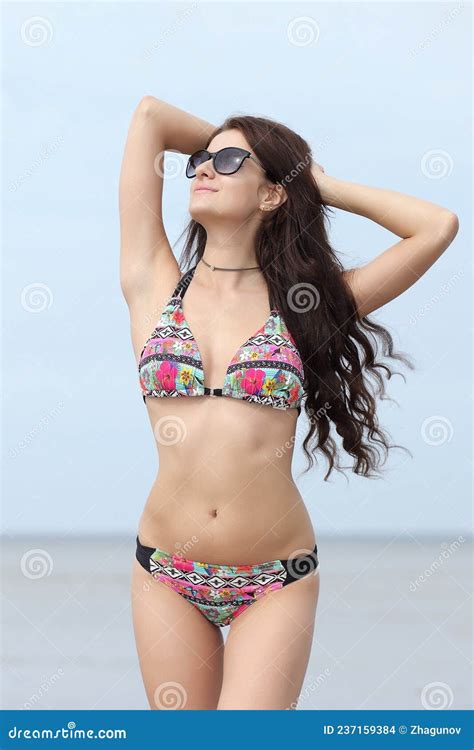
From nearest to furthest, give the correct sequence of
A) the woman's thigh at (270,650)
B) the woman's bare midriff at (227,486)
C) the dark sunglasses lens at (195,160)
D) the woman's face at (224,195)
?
1. the woman's thigh at (270,650)
2. the woman's bare midriff at (227,486)
3. the woman's face at (224,195)
4. the dark sunglasses lens at (195,160)

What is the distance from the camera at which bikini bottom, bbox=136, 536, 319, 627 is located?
4.08 m

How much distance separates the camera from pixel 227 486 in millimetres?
4070

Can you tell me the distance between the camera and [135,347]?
4.39m

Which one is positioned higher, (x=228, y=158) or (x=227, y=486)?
(x=228, y=158)

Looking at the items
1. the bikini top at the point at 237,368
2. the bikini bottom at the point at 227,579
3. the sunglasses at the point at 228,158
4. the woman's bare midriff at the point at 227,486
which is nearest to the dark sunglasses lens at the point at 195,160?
the sunglasses at the point at 228,158

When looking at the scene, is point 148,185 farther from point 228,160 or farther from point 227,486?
point 227,486

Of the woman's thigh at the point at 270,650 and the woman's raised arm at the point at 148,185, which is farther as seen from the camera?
the woman's raised arm at the point at 148,185

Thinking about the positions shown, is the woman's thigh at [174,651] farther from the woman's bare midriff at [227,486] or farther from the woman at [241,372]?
the woman's bare midriff at [227,486]

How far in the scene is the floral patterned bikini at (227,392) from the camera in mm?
4082

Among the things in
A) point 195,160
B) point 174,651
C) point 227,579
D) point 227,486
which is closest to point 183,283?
point 195,160

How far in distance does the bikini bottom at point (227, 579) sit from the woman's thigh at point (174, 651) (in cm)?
6

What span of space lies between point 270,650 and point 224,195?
1.65 meters
